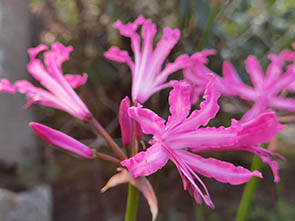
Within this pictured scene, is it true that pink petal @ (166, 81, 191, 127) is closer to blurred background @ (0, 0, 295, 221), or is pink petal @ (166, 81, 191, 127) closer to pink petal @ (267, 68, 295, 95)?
pink petal @ (267, 68, 295, 95)

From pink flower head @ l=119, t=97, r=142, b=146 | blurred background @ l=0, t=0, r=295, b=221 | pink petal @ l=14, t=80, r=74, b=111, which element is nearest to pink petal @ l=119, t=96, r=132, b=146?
pink flower head @ l=119, t=97, r=142, b=146

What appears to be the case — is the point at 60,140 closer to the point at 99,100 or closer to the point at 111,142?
the point at 111,142

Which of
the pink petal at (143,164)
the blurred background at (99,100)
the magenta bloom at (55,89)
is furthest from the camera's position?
the blurred background at (99,100)

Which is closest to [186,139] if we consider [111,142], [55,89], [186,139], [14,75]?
[186,139]

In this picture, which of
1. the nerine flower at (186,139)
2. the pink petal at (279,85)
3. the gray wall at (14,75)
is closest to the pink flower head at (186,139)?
the nerine flower at (186,139)

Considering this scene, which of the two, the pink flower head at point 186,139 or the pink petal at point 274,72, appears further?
the pink petal at point 274,72

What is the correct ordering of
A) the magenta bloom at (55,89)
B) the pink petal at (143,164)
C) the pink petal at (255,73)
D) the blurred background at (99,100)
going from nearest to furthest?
the pink petal at (143,164) → the magenta bloom at (55,89) → the pink petal at (255,73) → the blurred background at (99,100)

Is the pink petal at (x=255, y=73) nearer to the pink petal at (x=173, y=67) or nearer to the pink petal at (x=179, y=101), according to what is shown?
the pink petal at (x=173, y=67)
